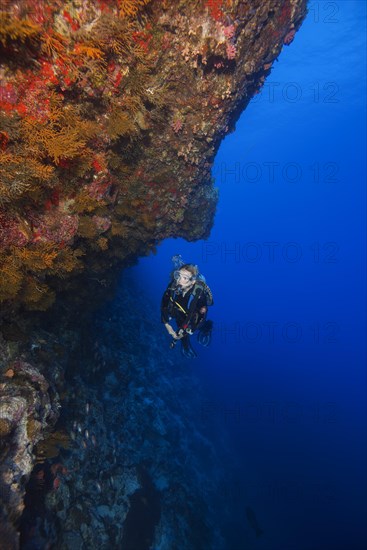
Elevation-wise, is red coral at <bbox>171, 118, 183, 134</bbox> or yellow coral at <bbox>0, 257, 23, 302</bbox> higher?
red coral at <bbox>171, 118, 183, 134</bbox>

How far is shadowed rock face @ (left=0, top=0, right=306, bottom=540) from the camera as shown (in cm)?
388

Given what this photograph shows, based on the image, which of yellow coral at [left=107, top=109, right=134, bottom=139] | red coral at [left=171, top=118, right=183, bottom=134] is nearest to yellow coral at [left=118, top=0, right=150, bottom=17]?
yellow coral at [left=107, top=109, right=134, bottom=139]

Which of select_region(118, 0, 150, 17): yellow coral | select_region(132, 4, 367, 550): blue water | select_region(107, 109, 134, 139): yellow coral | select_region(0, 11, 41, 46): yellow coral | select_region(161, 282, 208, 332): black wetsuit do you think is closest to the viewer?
select_region(0, 11, 41, 46): yellow coral

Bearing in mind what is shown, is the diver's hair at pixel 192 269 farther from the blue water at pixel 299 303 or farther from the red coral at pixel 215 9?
the blue water at pixel 299 303

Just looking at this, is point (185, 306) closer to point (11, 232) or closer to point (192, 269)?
point (192, 269)

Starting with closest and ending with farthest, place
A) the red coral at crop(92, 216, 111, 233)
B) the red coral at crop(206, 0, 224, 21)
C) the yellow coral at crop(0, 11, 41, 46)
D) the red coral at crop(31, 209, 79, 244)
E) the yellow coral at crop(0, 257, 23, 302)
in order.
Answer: the yellow coral at crop(0, 11, 41, 46) → the yellow coral at crop(0, 257, 23, 302) → the red coral at crop(31, 209, 79, 244) → the red coral at crop(206, 0, 224, 21) → the red coral at crop(92, 216, 111, 233)

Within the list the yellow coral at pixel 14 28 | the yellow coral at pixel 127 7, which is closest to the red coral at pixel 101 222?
the yellow coral at pixel 14 28

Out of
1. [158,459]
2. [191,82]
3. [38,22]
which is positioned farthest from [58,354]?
[158,459]

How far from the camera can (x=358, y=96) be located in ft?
139

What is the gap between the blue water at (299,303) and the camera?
24000 millimetres

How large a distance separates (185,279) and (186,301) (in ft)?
1.75

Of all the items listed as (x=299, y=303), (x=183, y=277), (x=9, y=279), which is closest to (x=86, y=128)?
(x=9, y=279)

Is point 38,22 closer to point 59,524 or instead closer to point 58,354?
point 58,354

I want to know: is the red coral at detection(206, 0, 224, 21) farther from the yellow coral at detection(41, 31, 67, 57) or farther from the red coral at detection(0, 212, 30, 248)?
the red coral at detection(0, 212, 30, 248)
